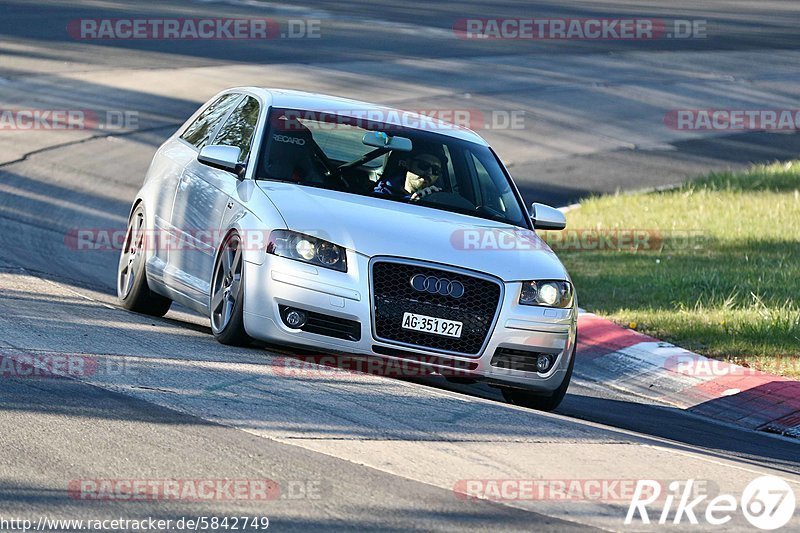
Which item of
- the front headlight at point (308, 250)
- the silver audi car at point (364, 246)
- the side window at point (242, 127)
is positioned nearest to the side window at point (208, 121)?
the silver audi car at point (364, 246)

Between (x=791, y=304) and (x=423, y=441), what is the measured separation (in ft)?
21.2

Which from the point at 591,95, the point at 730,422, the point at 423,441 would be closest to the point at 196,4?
the point at 591,95

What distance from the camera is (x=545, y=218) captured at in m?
9.93

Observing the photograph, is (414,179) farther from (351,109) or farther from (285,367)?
(285,367)

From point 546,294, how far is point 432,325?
0.76 meters

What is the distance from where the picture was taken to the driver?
9.41 metres

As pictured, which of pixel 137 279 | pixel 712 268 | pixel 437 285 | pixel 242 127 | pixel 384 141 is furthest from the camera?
pixel 712 268

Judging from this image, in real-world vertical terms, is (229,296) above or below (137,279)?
above

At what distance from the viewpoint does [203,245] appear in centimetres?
948

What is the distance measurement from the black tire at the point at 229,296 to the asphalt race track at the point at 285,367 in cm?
11

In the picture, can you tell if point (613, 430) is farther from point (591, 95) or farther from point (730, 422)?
point (591, 95)

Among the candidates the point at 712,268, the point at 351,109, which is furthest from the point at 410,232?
the point at 712,268

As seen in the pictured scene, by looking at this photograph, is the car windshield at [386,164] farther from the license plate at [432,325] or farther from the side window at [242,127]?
the license plate at [432,325]

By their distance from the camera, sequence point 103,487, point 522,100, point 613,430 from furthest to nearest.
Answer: point 522,100, point 613,430, point 103,487
